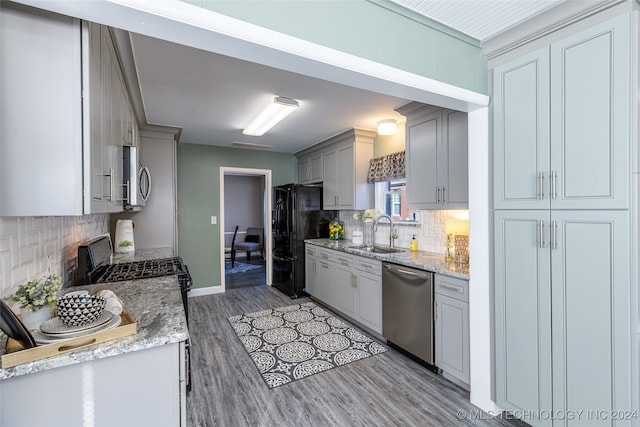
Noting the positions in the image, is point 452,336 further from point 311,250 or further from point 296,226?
point 296,226

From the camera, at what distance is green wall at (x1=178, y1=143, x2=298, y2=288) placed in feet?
15.2

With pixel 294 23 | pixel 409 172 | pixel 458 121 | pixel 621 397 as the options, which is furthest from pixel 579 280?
pixel 294 23

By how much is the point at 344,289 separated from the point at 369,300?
50 cm

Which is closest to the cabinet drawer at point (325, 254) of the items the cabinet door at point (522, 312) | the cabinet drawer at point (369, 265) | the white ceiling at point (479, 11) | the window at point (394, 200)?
the cabinet drawer at point (369, 265)

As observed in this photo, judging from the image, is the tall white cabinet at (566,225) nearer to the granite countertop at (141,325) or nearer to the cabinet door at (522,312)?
the cabinet door at (522,312)

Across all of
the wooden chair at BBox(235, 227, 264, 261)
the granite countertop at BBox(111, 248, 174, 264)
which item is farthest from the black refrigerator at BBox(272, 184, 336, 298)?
the wooden chair at BBox(235, 227, 264, 261)

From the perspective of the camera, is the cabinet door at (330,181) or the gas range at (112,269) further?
the cabinet door at (330,181)

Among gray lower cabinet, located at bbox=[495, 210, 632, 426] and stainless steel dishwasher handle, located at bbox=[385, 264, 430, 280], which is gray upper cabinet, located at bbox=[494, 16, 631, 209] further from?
stainless steel dishwasher handle, located at bbox=[385, 264, 430, 280]

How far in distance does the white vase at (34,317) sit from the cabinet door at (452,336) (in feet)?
7.85

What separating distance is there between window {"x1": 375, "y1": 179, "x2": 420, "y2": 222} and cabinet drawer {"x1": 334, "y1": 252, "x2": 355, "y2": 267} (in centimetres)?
81

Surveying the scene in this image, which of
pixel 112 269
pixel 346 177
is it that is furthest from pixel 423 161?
pixel 112 269

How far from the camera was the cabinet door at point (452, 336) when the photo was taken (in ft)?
7.13

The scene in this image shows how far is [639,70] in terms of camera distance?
1.38 metres

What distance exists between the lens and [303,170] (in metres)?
5.26
